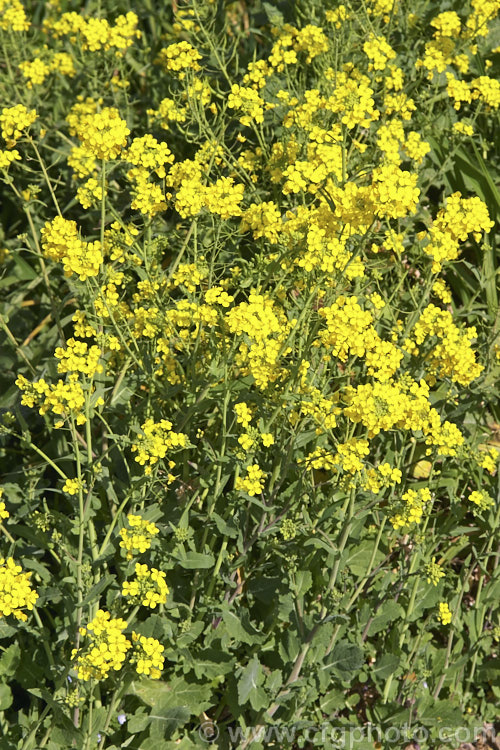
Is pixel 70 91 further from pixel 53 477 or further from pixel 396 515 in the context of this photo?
pixel 396 515

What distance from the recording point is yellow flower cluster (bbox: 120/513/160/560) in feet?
9.59

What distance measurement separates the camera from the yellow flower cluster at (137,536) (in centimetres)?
292

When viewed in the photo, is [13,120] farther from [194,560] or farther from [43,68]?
[194,560]

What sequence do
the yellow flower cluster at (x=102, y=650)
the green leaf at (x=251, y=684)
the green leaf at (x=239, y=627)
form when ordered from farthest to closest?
1. the green leaf at (x=239, y=627)
2. the green leaf at (x=251, y=684)
3. the yellow flower cluster at (x=102, y=650)

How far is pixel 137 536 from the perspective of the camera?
2.96 metres

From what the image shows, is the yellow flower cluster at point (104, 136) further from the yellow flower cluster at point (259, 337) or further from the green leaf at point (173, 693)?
the green leaf at point (173, 693)

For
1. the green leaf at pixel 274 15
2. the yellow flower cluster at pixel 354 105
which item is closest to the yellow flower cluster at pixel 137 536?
Result: the yellow flower cluster at pixel 354 105

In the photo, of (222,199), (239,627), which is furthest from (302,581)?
(222,199)

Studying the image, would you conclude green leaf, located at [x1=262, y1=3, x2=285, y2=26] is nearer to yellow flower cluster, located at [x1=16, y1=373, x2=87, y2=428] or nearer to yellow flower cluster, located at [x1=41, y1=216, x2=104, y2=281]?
yellow flower cluster, located at [x1=41, y1=216, x2=104, y2=281]

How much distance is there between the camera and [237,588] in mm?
3559

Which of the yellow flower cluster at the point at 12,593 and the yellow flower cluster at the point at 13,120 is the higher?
the yellow flower cluster at the point at 13,120

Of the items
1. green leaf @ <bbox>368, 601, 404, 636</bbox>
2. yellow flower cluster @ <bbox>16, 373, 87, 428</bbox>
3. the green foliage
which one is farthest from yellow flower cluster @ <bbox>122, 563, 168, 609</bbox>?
green leaf @ <bbox>368, 601, 404, 636</bbox>

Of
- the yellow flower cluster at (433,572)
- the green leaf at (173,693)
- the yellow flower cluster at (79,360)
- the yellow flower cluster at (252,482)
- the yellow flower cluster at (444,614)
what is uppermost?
the yellow flower cluster at (79,360)

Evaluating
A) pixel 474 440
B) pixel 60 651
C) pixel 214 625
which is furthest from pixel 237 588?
pixel 474 440
